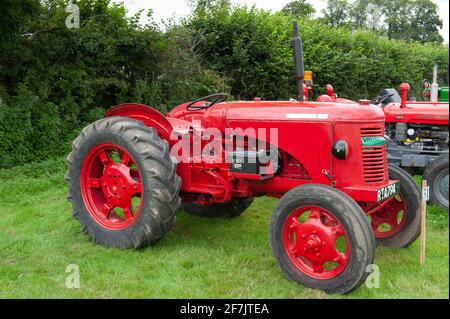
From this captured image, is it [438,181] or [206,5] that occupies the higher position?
[206,5]

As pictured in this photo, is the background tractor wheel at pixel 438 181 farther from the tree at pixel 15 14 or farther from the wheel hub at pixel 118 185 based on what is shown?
the tree at pixel 15 14

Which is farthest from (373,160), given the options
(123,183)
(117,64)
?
(117,64)

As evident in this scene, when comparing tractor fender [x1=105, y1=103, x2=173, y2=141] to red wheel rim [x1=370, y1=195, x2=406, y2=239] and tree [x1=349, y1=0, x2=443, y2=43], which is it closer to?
red wheel rim [x1=370, y1=195, x2=406, y2=239]

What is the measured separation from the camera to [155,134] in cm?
445

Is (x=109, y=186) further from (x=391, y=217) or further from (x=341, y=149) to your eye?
(x=391, y=217)

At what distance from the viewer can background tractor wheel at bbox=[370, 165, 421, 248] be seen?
179 inches

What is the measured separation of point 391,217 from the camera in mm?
4742

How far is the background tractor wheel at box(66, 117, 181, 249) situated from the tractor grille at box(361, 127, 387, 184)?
1.58m

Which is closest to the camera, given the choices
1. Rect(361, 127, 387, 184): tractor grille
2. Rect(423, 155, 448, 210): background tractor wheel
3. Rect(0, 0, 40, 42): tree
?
Rect(361, 127, 387, 184): tractor grille

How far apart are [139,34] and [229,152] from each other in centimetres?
506

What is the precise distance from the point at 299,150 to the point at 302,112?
0.31 meters

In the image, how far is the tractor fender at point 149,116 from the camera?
4.69m

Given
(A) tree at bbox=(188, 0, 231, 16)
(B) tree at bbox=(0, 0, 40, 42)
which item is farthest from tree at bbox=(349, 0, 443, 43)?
(B) tree at bbox=(0, 0, 40, 42)

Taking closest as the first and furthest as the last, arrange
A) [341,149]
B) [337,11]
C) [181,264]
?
[341,149], [181,264], [337,11]
